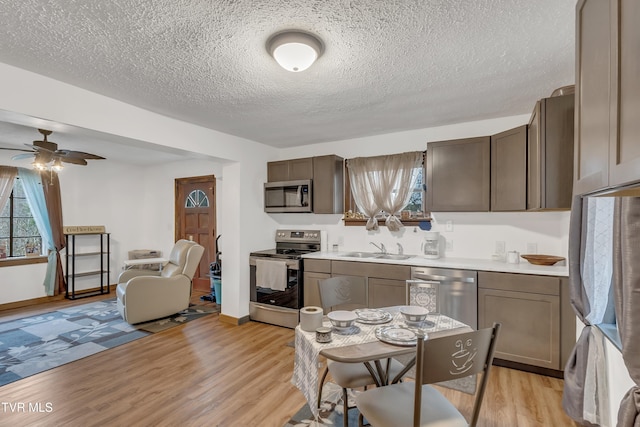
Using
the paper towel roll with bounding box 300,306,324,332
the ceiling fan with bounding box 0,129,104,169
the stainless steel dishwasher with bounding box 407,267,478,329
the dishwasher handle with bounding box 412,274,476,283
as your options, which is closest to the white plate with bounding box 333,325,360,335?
the paper towel roll with bounding box 300,306,324,332

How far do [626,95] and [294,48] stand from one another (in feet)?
5.07

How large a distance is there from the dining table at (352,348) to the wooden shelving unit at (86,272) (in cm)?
533

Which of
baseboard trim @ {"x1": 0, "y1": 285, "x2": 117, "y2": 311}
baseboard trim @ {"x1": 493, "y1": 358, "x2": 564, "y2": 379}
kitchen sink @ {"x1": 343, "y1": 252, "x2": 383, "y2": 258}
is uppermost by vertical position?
kitchen sink @ {"x1": 343, "y1": 252, "x2": 383, "y2": 258}

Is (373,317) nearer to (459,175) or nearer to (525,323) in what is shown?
(525,323)

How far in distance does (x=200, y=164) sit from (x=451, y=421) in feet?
17.5

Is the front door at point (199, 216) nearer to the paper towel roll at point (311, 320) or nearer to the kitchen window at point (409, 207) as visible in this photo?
the kitchen window at point (409, 207)

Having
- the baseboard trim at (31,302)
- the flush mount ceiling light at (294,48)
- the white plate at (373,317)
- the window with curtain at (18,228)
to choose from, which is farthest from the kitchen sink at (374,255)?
the window with curtain at (18,228)

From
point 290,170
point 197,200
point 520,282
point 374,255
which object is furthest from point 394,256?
point 197,200

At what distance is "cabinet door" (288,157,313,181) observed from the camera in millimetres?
4180

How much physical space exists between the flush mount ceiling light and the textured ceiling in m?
0.05

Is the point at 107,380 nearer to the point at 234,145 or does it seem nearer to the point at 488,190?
the point at 234,145

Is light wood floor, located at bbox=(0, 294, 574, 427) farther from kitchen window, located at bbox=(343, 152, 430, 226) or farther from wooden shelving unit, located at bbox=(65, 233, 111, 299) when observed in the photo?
wooden shelving unit, located at bbox=(65, 233, 111, 299)

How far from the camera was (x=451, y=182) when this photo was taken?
3.30 meters

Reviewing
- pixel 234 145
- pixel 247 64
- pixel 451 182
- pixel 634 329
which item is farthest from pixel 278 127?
pixel 634 329
